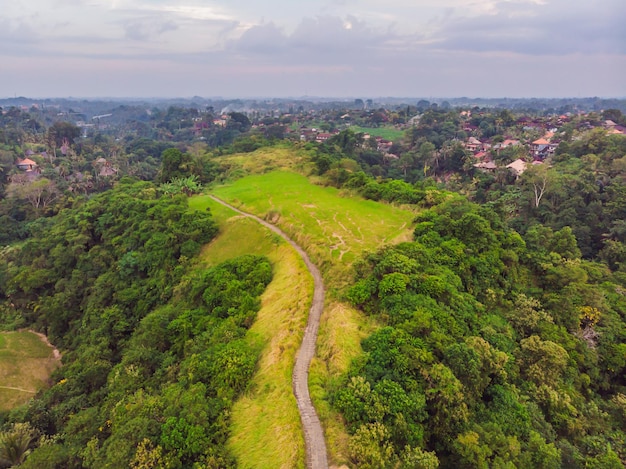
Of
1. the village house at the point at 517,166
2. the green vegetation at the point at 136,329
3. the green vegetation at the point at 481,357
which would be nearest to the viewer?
the green vegetation at the point at 481,357

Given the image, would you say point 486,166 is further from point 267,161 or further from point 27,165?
point 27,165

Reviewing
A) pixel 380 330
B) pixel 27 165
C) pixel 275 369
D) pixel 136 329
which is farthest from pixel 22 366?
pixel 27 165

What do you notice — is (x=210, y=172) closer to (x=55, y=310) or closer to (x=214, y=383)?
(x=55, y=310)

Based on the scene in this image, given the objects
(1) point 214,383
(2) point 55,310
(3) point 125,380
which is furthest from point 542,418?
(2) point 55,310

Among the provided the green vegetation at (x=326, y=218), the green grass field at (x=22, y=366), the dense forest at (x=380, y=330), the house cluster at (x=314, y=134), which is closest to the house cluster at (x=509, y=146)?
the dense forest at (x=380, y=330)

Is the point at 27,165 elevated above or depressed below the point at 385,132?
below

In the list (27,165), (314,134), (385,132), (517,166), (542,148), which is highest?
(385,132)

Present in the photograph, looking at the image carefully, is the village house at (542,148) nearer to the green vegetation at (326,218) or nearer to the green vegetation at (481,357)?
the green vegetation at (481,357)

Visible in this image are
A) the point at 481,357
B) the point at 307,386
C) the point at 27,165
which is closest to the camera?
the point at 307,386
